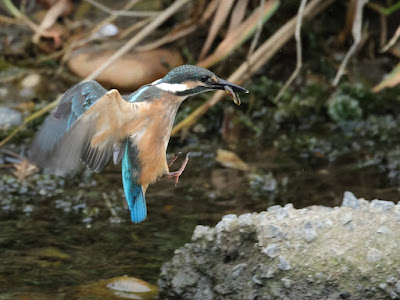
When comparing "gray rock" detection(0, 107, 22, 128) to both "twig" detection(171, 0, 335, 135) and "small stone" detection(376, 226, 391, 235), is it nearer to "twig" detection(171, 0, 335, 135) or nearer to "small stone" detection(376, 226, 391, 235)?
"twig" detection(171, 0, 335, 135)

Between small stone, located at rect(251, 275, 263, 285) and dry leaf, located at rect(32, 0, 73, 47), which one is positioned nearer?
small stone, located at rect(251, 275, 263, 285)

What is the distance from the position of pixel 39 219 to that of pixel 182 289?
4.45ft

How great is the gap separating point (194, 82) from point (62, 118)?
589mm

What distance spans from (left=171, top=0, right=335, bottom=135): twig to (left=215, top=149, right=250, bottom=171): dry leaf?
29 cm

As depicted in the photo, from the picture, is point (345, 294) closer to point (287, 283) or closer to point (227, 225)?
point (287, 283)

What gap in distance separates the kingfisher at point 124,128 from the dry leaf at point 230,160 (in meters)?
1.85

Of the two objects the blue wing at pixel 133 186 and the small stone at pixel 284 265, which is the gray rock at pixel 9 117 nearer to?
the blue wing at pixel 133 186

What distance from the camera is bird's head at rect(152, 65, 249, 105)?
10.1 ft

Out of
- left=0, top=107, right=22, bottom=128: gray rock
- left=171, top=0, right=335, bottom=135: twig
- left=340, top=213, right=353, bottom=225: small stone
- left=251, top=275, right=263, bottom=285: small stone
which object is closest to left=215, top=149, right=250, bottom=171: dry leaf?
left=171, top=0, right=335, bottom=135: twig

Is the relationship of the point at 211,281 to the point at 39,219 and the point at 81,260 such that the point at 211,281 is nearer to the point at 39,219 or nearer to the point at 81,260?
the point at 81,260

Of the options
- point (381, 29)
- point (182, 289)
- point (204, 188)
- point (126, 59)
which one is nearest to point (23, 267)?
point (182, 289)

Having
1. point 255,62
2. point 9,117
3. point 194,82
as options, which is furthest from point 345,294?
point 9,117

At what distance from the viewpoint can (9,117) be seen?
5.68 m

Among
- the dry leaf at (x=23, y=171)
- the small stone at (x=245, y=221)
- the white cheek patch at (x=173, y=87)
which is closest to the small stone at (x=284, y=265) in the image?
the small stone at (x=245, y=221)
